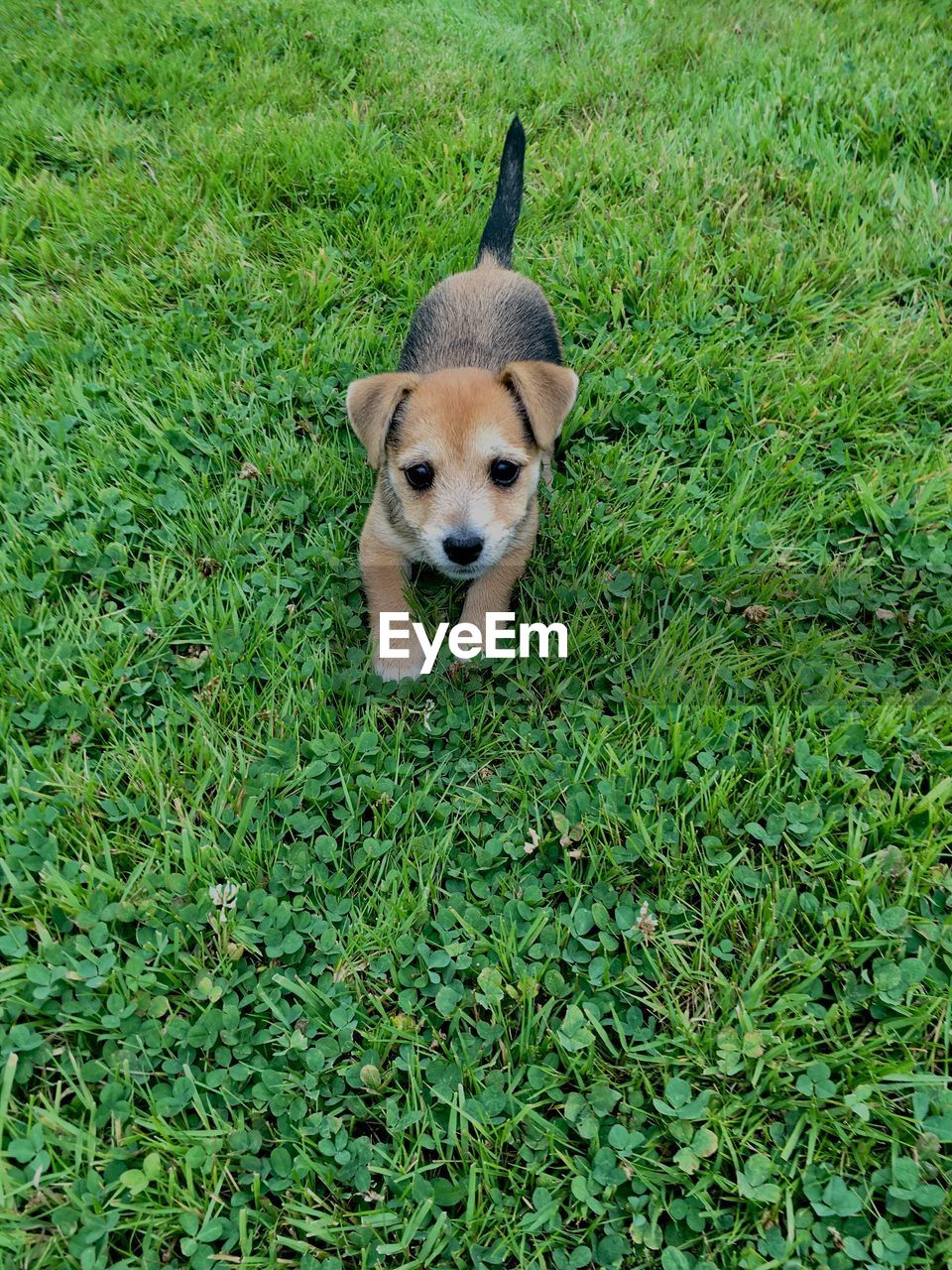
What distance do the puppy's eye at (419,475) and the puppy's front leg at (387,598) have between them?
32 cm

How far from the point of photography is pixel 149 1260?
1985 mm

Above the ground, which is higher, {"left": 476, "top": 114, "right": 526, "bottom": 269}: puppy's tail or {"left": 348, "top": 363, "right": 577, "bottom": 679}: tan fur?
{"left": 476, "top": 114, "right": 526, "bottom": 269}: puppy's tail

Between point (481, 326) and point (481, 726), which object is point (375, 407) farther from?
point (481, 726)

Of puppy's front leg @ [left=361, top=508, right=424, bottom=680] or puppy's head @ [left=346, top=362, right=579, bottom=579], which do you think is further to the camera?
puppy's front leg @ [left=361, top=508, right=424, bottom=680]

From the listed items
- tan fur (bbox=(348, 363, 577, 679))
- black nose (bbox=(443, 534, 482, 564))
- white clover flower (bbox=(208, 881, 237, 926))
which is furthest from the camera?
tan fur (bbox=(348, 363, 577, 679))

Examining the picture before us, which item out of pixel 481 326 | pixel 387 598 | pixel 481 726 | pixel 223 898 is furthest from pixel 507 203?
pixel 223 898

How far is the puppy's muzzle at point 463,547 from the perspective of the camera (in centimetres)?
300

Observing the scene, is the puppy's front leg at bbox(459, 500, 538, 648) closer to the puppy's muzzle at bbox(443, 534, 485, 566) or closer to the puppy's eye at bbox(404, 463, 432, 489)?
the puppy's muzzle at bbox(443, 534, 485, 566)

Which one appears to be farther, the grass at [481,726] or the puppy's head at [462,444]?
the puppy's head at [462,444]

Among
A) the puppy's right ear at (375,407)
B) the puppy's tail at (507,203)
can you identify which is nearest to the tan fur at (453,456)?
the puppy's right ear at (375,407)

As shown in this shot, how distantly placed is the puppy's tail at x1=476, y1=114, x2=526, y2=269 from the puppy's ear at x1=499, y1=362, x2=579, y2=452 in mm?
1679

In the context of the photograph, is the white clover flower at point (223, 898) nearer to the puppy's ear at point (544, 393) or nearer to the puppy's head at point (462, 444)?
the puppy's head at point (462, 444)

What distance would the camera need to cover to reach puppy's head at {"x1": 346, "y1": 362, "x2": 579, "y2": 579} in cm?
307

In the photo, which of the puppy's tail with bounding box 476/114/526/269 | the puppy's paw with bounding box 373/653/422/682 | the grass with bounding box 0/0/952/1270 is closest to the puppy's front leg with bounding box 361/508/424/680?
the puppy's paw with bounding box 373/653/422/682
